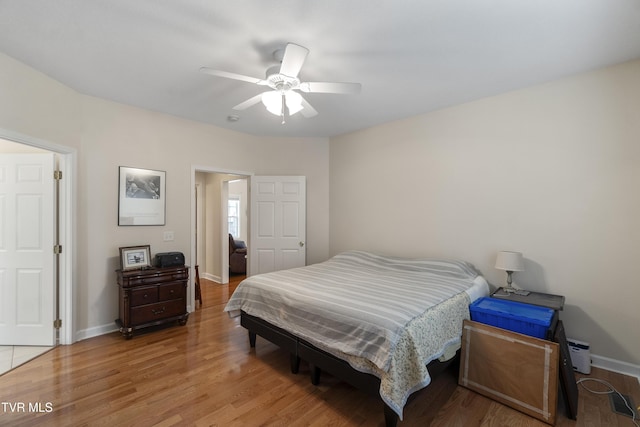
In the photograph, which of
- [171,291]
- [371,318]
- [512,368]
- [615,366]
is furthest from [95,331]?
[615,366]

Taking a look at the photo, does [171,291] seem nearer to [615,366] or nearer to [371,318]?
[371,318]

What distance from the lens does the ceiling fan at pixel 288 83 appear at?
6.23ft

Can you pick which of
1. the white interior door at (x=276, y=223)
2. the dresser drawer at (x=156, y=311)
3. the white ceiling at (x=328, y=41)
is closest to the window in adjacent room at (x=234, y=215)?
the white interior door at (x=276, y=223)

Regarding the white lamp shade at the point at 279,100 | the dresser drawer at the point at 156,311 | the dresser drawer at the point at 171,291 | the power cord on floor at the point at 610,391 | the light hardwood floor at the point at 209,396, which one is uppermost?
the white lamp shade at the point at 279,100

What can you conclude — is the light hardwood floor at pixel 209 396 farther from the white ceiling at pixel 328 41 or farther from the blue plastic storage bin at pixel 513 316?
the white ceiling at pixel 328 41

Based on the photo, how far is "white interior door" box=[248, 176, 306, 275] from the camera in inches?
175

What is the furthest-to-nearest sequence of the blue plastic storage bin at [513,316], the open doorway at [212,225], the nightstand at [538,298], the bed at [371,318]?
the open doorway at [212,225] < the nightstand at [538,298] < the blue plastic storage bin at [513,316] < the bed at [371,318]

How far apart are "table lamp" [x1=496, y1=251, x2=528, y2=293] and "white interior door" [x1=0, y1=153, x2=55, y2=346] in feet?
14.6

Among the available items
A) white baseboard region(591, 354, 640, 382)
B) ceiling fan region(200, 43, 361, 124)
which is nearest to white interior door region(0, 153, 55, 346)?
ceiling fan region(200, 43, 361, 124)

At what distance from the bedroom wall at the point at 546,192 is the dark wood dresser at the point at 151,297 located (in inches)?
110

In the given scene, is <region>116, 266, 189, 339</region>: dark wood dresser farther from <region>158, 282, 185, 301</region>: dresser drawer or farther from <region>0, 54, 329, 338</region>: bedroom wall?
<region>0, 54, 329, 338</region>: bedroom wall

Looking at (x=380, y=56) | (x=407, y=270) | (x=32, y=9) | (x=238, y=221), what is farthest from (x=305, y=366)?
(x=238, y=221)

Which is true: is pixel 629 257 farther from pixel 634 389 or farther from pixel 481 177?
pixel 481 177

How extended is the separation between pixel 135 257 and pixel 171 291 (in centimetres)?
57
